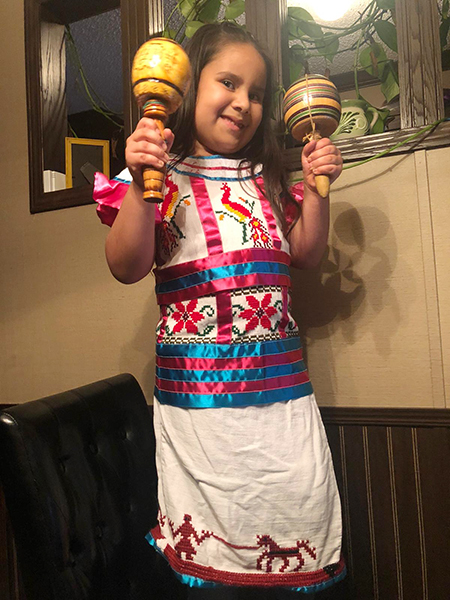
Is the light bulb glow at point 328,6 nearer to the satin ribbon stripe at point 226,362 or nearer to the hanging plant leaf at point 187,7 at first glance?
the hanging plant leaf at point 187,7

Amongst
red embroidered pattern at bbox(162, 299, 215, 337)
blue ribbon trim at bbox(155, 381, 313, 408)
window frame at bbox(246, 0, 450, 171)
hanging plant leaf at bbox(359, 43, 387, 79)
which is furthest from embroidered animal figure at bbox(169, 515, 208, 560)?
hanging plant leaf at bbox(359, 43, 387, 79)

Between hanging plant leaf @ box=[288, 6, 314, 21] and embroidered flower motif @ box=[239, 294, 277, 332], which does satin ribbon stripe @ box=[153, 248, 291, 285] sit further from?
hanging plant leaf @ box=[288, 6, 314, 21]

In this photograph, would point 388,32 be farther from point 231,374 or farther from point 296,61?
point 231,374

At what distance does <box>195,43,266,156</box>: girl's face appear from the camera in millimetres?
828

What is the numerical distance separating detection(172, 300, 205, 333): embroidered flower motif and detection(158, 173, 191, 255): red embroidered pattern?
0.11 meters

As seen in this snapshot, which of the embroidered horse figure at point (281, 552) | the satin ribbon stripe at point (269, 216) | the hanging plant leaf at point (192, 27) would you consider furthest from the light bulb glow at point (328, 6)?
the embroidered horse figure at point (281, 552)

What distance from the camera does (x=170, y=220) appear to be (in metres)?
0.85

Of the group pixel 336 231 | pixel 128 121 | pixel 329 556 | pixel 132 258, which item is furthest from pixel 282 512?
pixel 128 121

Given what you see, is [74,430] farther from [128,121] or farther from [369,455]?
[128,121]

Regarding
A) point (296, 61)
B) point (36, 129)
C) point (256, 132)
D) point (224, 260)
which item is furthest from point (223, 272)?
point (36, 129)

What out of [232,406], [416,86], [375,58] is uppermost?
[375,58]

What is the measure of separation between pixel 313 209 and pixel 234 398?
376 millimetres

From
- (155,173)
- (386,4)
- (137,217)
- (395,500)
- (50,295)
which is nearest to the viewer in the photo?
(155,173)

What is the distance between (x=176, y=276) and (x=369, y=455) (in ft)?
2.00
